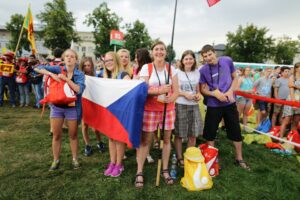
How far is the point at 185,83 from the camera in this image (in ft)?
12.0

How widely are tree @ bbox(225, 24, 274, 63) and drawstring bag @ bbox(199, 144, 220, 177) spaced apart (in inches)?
1421

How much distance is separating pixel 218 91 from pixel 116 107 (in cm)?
167

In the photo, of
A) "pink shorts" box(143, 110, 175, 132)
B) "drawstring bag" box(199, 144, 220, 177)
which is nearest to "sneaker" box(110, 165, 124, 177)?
"pink shorts" box(143, 110, 175, 132)

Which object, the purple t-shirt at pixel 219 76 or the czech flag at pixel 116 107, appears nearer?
the czech flag at pixel 116 107

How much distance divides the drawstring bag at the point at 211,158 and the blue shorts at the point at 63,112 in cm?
219

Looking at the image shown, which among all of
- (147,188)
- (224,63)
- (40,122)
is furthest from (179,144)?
(40,122)

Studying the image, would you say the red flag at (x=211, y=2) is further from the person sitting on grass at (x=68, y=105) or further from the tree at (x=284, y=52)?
the tree at (x=284, y=52)

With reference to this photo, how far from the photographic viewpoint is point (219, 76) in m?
3.66

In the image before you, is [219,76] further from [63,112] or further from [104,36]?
[104,36]

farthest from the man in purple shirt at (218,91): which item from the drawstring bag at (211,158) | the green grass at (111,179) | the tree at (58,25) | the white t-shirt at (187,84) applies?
the tree at (58,25)

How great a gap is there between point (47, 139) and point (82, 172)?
6.64ft

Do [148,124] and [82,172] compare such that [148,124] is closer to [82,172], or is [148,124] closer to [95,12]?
[82,172]

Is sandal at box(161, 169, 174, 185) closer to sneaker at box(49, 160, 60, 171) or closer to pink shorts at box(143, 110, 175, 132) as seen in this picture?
pink shorts at box(143, 110, 175, 132)

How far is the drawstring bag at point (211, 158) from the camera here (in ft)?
11.5
